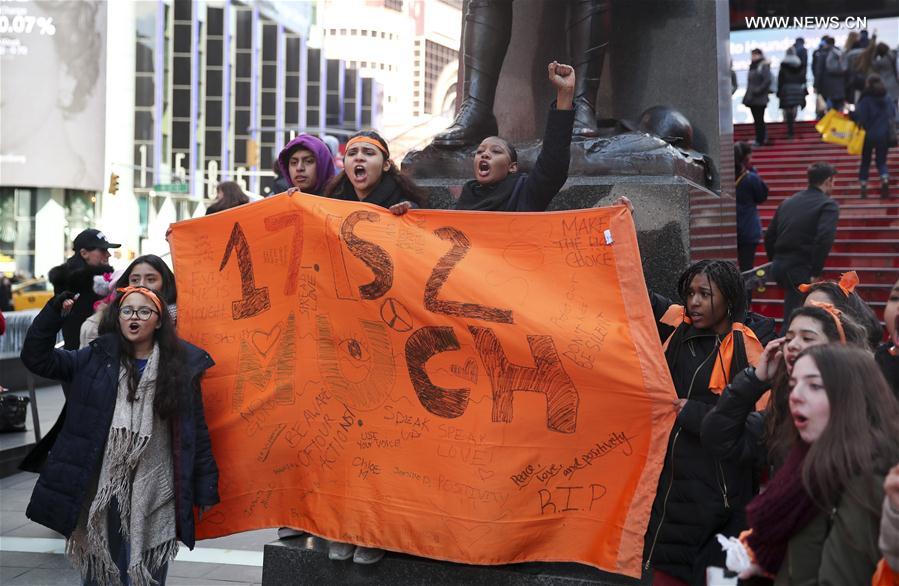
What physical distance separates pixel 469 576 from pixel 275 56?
8012 cm

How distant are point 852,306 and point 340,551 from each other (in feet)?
8.11

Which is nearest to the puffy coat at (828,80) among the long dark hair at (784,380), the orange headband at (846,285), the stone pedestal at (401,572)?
the orange headband at (846,285)

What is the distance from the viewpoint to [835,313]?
12.9ft

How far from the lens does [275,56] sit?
Result: 82125 millimetres

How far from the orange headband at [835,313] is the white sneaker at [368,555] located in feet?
7.27

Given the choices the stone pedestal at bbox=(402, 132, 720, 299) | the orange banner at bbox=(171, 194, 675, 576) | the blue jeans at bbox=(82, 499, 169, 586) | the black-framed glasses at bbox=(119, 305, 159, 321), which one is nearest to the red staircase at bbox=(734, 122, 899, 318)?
the stone pedestal at bbox=(402, 132, 720, 299)

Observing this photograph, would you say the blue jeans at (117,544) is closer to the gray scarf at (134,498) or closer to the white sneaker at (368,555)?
the gray scarf at (134,498)

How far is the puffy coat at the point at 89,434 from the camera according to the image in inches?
195

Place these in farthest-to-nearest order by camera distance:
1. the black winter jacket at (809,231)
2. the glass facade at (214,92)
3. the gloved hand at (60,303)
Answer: the glass facade at (214,92) → the black winter jacket at (809,231) → the gloved hand at (60,303)

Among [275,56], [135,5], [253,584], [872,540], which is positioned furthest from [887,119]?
[275,56]

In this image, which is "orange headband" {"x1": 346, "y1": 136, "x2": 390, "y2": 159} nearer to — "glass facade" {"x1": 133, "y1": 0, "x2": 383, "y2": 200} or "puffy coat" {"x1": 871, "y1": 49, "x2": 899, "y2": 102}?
"puffy coat" {"x1": 871, "y1": 49, "x2": 899, "y2": 102}

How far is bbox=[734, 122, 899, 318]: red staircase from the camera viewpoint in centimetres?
1267

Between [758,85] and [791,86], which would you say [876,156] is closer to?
[758,85]

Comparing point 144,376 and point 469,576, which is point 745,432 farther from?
point 144,376
